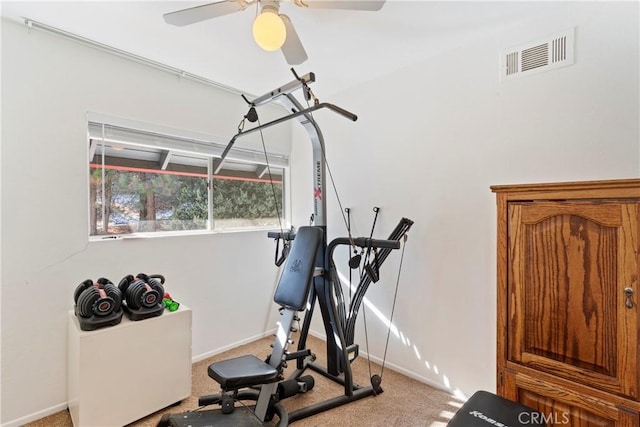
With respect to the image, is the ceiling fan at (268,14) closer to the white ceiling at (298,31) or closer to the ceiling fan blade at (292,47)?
the ceiling fan blade at (292,47)

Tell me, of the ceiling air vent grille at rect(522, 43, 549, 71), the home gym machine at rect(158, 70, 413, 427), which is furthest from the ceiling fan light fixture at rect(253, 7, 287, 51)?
the ceiling air vent grille at rect(522, 43, 549, 71)

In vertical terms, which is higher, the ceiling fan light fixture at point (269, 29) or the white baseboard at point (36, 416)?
the ceiling fan light fixture at point (269, 29)

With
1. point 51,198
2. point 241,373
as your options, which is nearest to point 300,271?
point 241,373

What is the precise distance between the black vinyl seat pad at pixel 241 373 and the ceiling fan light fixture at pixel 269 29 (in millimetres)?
1687

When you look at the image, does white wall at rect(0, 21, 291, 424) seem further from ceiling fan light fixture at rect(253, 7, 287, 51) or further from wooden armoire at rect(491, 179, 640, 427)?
wooden armoire at rect(491, 179, 640, 427)

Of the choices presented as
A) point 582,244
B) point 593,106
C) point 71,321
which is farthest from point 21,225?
point 593,106

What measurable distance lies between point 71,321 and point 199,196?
135 cm

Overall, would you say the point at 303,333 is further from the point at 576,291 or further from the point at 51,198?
the point at 51,198

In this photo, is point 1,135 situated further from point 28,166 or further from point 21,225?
point 21,225

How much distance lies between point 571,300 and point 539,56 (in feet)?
4.80

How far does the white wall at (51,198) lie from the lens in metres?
1.94

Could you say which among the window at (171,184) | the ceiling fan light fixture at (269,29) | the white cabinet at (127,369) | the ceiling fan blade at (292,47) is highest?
the ceiling fan blade at (292,47)

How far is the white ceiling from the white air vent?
18 cm

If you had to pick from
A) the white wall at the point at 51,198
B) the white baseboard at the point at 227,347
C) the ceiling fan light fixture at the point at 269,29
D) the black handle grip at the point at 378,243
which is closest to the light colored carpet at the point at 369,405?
the white baseboard at the point at 227,347
